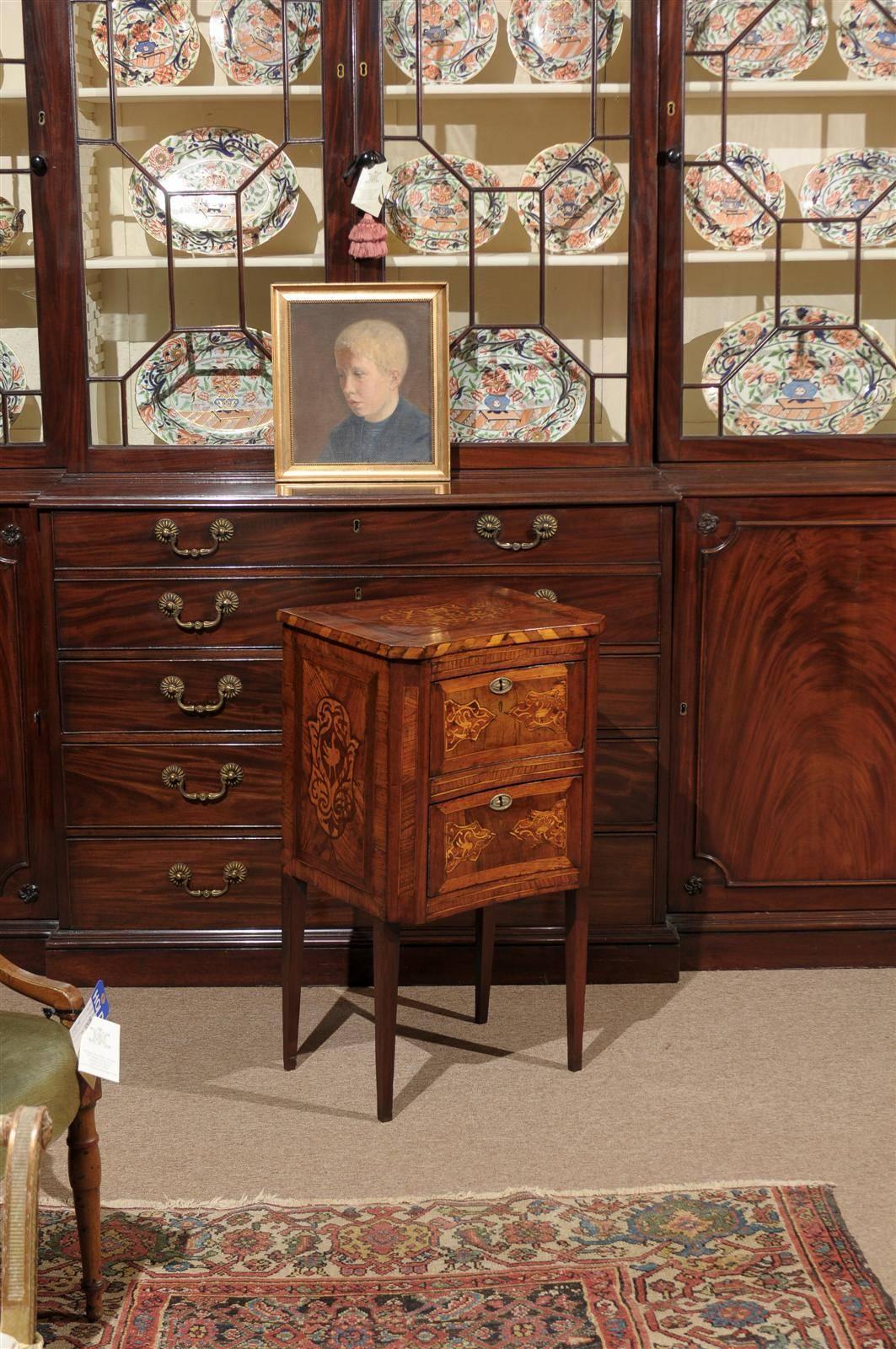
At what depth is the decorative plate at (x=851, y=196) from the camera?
328cm

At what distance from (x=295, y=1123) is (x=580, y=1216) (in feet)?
1.83

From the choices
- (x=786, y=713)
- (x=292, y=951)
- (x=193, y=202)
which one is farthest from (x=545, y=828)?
(x=193, y=202)

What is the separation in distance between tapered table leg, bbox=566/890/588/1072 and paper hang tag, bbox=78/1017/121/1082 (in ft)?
3.37

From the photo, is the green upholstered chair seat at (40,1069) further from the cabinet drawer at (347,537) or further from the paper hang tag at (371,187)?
the paper hang tag at (371,187)

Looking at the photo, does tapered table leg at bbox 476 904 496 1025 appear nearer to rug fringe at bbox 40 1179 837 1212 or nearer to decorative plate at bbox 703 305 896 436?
rug fringe at bbox 40 1179 837 1212

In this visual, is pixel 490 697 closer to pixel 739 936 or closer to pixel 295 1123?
pixel 295 1123

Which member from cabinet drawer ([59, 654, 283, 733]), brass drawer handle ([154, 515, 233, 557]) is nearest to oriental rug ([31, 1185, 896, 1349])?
cabinet drawer ([59, 654, 283, 733])

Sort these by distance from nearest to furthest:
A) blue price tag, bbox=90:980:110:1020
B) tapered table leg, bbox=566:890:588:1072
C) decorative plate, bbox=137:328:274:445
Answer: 1. blue price tag, bbox=90:980:110:1020
2. tapered table leg, bbox=566:890:588:1072
3. decorative plate, bbox=137:328:274:445

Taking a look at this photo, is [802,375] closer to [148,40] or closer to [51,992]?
[148,40]

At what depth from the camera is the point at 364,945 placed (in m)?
3.27

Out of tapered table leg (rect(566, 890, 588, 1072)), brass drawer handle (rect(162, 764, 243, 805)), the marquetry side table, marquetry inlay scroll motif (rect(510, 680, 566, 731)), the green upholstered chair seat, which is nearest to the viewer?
the green upholstered chair seat

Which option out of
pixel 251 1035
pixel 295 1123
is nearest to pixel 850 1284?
pixel 295 1123

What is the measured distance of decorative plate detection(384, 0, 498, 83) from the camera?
10.4 feet

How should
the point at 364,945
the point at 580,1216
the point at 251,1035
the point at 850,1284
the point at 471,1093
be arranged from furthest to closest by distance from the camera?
the point at 364,945 → the point at 251,1035 → the point at 471,1093 → the point at 580,1216 → the point at 850,1284
